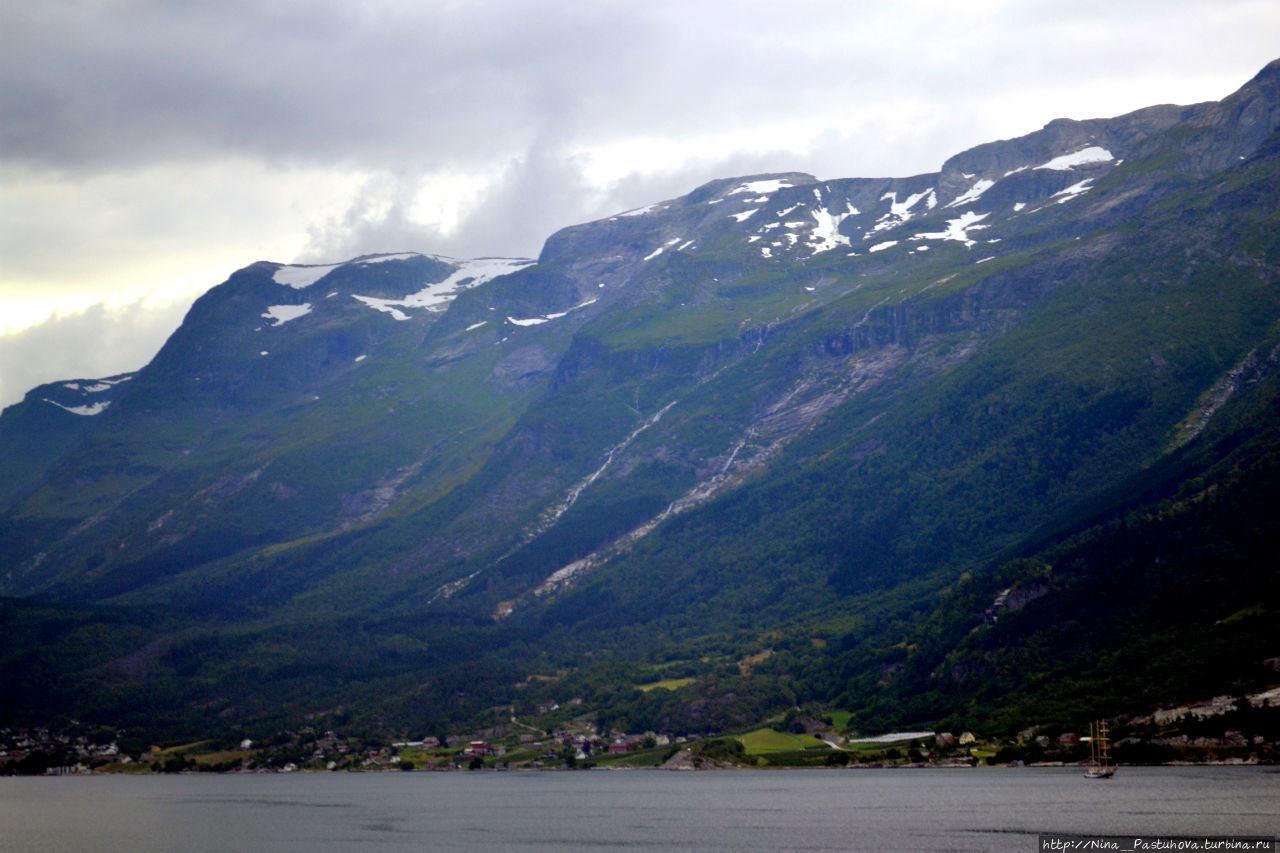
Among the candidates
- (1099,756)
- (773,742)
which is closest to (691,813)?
(1099,756)

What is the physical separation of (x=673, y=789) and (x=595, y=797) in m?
11.2

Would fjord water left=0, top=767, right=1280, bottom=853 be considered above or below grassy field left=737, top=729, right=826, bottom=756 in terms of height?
above

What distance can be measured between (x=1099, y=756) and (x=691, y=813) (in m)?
41.0

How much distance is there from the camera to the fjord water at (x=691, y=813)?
94.1 metres

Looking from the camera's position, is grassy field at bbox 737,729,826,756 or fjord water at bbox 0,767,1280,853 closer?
fjord water at bbox 0,767,1280,853

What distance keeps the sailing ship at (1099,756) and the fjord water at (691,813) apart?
1616mm

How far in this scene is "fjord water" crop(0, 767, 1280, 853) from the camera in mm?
94125

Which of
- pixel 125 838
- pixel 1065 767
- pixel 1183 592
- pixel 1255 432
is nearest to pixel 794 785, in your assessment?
pixel 1065 767

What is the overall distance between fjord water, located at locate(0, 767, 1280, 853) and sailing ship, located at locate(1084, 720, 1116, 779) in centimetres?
162

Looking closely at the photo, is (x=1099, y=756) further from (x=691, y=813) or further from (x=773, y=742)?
(x=773, y=742)

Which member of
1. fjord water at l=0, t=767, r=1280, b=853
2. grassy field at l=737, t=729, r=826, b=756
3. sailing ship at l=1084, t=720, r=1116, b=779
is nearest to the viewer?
fjord water at l=0, t=767, r=1280, b=853

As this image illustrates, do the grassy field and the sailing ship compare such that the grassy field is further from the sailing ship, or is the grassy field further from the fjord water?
the sailing ship

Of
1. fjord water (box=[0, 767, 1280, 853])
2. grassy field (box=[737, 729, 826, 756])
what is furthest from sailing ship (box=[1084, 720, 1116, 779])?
grassy field (box=[737, 729, 826, 756])

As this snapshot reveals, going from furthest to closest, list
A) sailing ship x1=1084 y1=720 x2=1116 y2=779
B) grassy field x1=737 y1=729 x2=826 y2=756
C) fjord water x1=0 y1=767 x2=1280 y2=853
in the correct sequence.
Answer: grassy field x1=737 y1=729 x2=826 y2=756 → sailing ship x1=1084 y1=720 x2=1116 y2=779 → fjord water x1=0 y1=767 x2=1280 y2=853
